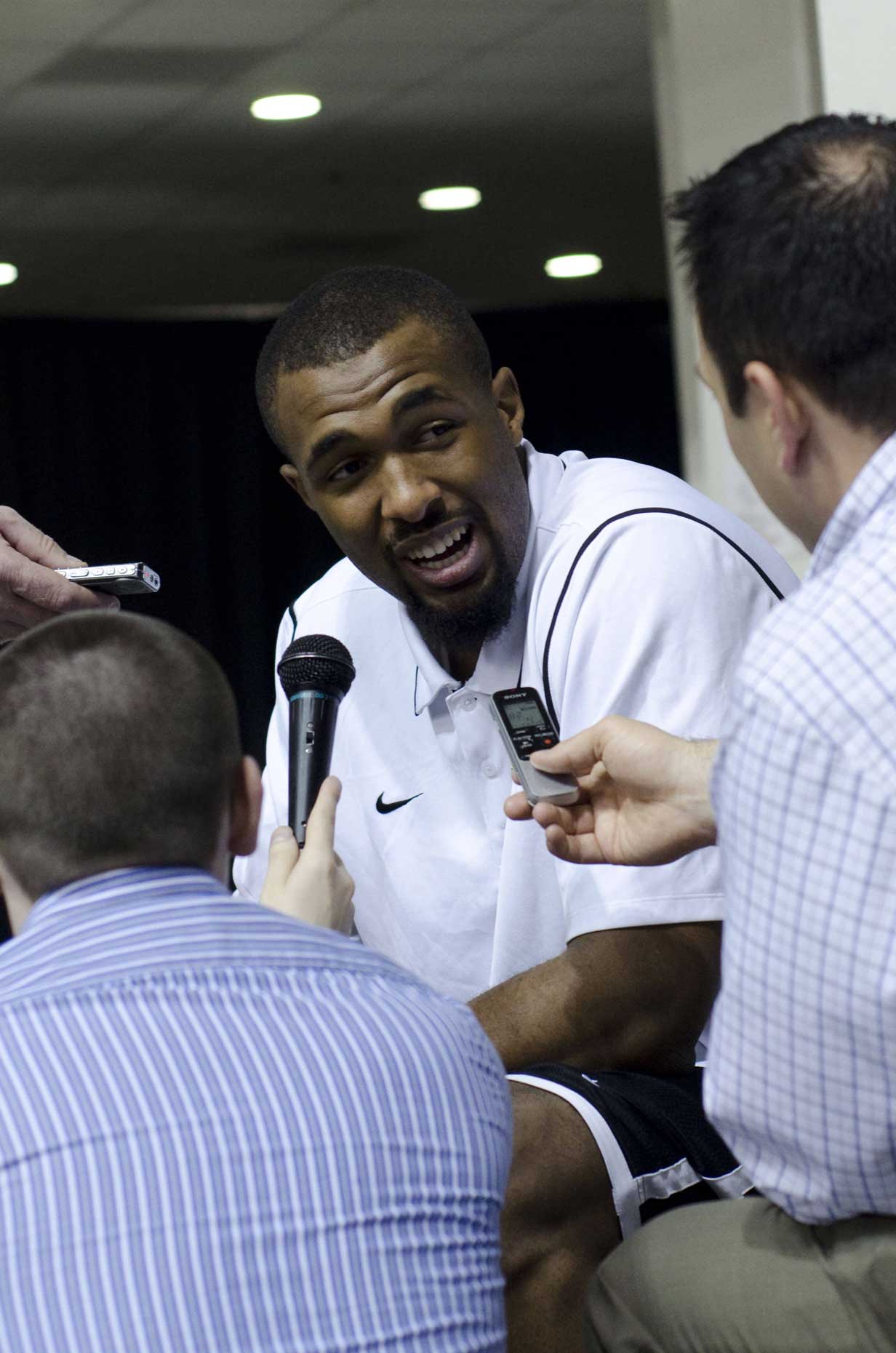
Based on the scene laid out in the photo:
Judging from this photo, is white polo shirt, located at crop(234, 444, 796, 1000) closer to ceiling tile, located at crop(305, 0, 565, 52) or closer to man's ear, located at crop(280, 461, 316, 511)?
man's ear, located at crop(280, 461, 316, 511)

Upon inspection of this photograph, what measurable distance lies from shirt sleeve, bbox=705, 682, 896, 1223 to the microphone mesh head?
725 millimetres

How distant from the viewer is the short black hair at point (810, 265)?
1226mm

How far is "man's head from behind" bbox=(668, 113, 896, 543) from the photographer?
4.02 feet

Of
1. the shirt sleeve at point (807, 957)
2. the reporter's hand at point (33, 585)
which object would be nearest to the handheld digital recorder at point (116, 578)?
the reporter's hand at point (33, 585)

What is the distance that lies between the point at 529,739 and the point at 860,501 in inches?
20.3

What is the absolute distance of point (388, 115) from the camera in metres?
5.42

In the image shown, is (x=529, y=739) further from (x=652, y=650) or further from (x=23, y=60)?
(x=23, y=60)

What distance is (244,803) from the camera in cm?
125

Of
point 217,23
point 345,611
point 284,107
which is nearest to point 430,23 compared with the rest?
point 217,23

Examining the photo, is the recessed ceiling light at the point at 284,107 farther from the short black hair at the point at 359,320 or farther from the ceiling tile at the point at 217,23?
the short black hair at the point at 359,320

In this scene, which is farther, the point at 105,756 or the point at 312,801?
the point at 312,801

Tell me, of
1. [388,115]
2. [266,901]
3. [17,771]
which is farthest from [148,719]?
[388,115]

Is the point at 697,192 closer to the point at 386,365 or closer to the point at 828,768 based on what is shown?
the point at 828,768

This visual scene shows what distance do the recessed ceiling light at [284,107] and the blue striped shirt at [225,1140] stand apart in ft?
14.6
